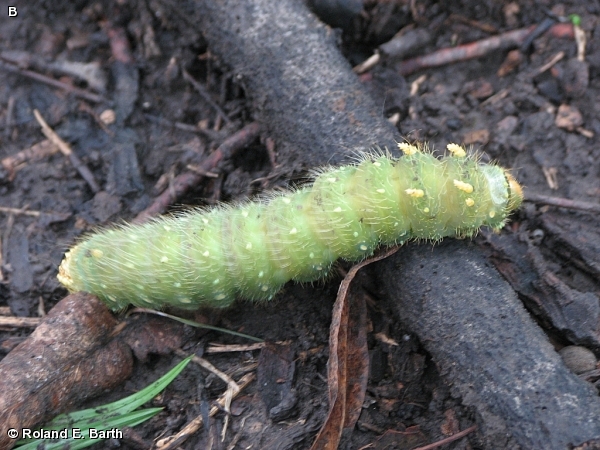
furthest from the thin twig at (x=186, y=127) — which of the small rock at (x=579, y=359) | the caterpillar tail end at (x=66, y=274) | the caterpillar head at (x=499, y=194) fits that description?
the small rock at (x=579, y=359)

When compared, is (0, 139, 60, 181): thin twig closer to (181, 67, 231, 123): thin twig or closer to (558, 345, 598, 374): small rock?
(181, 67, 231, 123): thin twig

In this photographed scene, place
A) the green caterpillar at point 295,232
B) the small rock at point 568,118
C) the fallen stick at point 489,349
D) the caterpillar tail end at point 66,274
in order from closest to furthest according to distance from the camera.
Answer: the fallen stick at point 489,349 → the green caterpillar at point 295,232 → the caterpillar tail end at point 66,274 → the small rock at point 568,118

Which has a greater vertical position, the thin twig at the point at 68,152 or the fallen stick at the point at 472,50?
the fallen stick at the point at 472,50

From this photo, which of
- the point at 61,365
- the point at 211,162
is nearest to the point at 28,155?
the point at 211,162

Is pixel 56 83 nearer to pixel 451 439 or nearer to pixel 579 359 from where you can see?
pixel 451 439

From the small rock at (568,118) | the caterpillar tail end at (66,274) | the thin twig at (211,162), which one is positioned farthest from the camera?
the small rock at (568,118)

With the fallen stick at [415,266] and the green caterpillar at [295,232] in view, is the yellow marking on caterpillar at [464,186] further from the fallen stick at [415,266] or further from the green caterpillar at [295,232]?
the fallen stick at [415,266]
